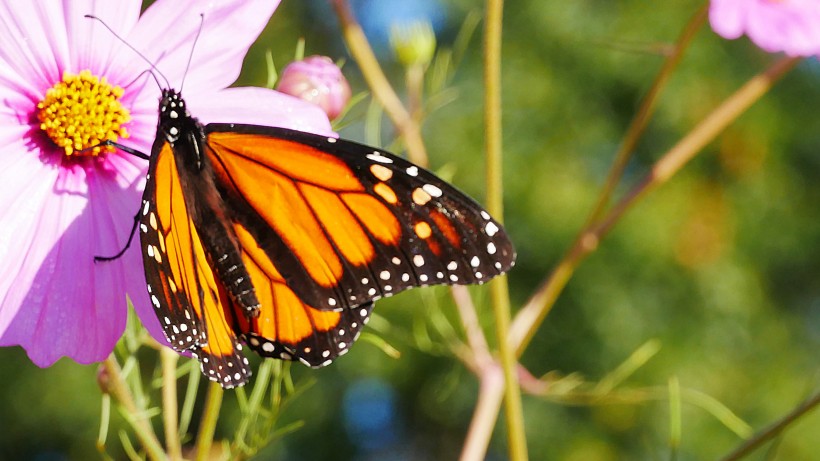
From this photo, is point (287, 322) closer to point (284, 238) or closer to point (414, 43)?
point (284, 238)

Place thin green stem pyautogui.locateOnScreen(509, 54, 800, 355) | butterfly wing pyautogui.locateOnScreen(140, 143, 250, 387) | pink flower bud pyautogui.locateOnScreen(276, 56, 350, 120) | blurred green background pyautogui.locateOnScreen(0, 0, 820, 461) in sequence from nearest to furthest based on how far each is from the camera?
1. butterfly wing pyautogui.locateOnScreen(140, 143, 250, 387)
2. pink flower bud pyautogui.locateOnScreen(276, 56, 350, 120)
3. thin green stem pyautogui.locateOnScreen(509, 54, 800, 355)
4. blurred green background pyautogui.locateOnScreen(0, 0, 820, 461)

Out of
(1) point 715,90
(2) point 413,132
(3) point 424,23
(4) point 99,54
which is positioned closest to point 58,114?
(4) point 99,54

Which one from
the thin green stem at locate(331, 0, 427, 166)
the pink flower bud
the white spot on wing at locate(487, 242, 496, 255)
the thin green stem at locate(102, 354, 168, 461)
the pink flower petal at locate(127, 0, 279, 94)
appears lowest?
the thin green stem at locate(102, 354, 168, 461)

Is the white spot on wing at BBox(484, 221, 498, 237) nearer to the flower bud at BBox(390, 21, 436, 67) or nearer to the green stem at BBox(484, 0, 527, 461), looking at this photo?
the green stem at BBox(484, 0, 527, 461)

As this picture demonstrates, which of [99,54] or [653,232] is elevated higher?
[653,232]

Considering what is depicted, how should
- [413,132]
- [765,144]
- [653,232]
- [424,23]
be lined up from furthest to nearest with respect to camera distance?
[765,144] < [653,232] < [424,23] < [413,132]

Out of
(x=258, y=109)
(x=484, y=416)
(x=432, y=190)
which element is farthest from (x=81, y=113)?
(x=484, y=416)

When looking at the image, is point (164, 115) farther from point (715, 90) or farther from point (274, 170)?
point (715, 90)

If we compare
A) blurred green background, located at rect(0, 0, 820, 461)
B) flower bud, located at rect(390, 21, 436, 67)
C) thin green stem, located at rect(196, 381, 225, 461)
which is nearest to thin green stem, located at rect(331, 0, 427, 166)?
flower bud, located at rect(390, 21, 436, 67)
